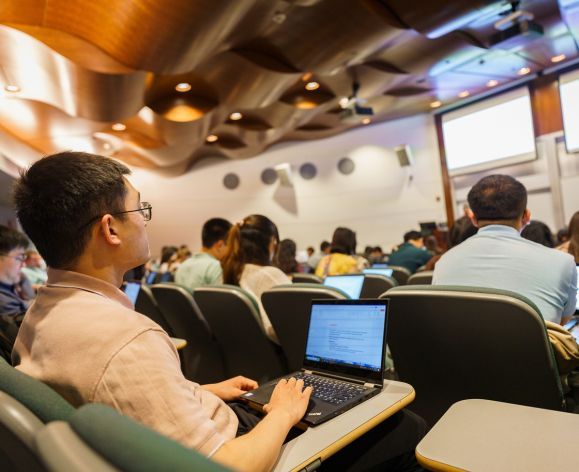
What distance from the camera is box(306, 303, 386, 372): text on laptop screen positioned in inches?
55.3

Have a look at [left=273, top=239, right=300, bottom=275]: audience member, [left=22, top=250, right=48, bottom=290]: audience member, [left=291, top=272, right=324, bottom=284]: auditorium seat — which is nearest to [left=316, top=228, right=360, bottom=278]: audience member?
[left=273, top=239, right=300, bottom=275]: audience member

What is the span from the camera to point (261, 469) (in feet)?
2.89

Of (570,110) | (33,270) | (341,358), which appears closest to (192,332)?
(341,358)

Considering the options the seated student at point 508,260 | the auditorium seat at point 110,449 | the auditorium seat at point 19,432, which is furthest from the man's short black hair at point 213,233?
the auditorium seat at point 110,449

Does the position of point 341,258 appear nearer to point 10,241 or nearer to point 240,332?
point 240,332

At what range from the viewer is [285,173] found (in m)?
11.8

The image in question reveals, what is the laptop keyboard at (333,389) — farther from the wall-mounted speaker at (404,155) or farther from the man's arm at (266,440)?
the wall-mounted speaker at (404,155)

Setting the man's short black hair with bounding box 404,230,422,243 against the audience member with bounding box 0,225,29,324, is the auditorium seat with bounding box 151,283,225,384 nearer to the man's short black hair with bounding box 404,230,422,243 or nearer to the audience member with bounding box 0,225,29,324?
the audience member with bounding box 0,225,29,324

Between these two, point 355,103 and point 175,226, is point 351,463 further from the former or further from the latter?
point 175,226

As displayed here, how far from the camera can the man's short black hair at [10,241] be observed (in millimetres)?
3155

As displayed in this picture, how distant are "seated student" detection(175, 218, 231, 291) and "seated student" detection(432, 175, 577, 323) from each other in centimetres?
225

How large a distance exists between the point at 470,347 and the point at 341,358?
0.43 metres

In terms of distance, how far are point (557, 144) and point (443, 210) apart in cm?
278

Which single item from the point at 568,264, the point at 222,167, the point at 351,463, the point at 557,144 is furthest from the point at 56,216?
the point at 222,167
